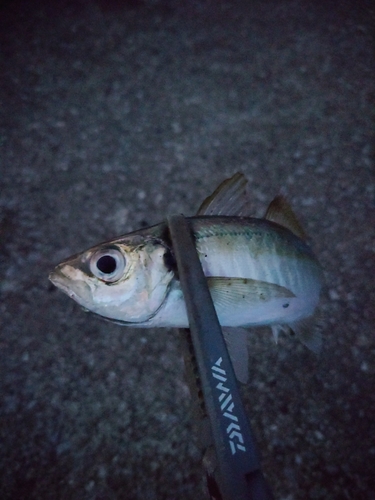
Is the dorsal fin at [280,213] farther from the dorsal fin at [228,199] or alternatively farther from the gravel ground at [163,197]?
the gravel ground at [163,197]

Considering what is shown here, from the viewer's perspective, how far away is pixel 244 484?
1.27 meters

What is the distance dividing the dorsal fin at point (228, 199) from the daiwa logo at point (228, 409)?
25.9 inches

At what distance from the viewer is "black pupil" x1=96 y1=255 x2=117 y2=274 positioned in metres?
1.47

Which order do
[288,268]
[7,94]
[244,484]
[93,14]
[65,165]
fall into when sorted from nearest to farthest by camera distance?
[244,484] → [288,268] → [65,165] → [7,94] → [93,14]

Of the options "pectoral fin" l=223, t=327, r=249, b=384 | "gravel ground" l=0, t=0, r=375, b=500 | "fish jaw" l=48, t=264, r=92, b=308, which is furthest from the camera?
"gravel ground" l=0, t=0, r=375, b=500

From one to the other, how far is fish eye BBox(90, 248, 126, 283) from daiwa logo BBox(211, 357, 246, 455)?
1.62 ft

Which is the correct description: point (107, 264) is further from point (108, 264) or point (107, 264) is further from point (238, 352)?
point (238, 352)

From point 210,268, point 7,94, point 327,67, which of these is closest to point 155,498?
point 210,268

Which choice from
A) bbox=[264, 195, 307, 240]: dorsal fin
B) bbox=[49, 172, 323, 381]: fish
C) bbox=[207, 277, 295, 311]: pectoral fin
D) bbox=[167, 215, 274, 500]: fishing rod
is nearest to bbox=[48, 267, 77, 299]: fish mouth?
bbox=[49, 172, 323, 381]: fish

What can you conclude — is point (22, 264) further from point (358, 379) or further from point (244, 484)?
point (358, 379)

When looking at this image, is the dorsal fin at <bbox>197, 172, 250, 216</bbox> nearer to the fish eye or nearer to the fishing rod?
the fishing rod

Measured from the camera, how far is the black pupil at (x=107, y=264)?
4.82ft

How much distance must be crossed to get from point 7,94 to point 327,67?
2.36 metres

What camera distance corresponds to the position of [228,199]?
1751 mm
